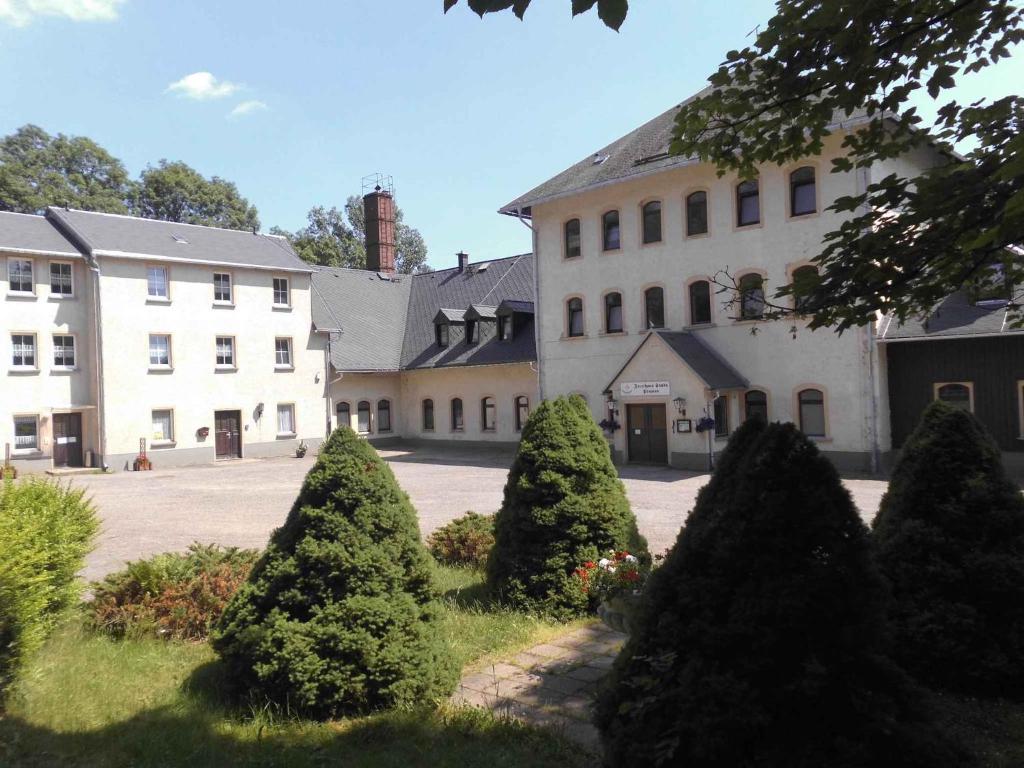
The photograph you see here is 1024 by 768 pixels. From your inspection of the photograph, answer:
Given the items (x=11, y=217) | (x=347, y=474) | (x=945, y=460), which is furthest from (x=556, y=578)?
(x=11, y=217)

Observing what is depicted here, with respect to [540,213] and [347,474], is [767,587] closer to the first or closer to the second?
[347,474]

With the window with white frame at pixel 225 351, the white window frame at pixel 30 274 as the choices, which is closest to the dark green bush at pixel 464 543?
→ the window with white frame at pixel 225 351

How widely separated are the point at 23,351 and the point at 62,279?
120 inches

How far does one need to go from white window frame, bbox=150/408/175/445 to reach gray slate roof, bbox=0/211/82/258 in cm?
651

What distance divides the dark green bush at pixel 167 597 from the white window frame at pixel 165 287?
25.1 meters

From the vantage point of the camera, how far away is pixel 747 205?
77.0ft

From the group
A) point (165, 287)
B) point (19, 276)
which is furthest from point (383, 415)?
point (19, 276)

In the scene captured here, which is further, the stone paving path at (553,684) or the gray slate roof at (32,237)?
the gray slate roof at (32,237)

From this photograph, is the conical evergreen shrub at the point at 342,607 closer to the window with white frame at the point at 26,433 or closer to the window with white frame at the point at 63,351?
the window with white frame at the point at 26,433

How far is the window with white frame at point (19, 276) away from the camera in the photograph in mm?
27781

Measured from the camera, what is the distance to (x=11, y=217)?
29656 mm

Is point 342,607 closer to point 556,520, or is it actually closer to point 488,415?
point 556,520

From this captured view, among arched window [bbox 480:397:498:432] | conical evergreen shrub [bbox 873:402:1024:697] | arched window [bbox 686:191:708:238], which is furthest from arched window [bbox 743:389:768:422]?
conical evergreen shrub [bbox 873:402:1024:697]

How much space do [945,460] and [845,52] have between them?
2.89 meters
